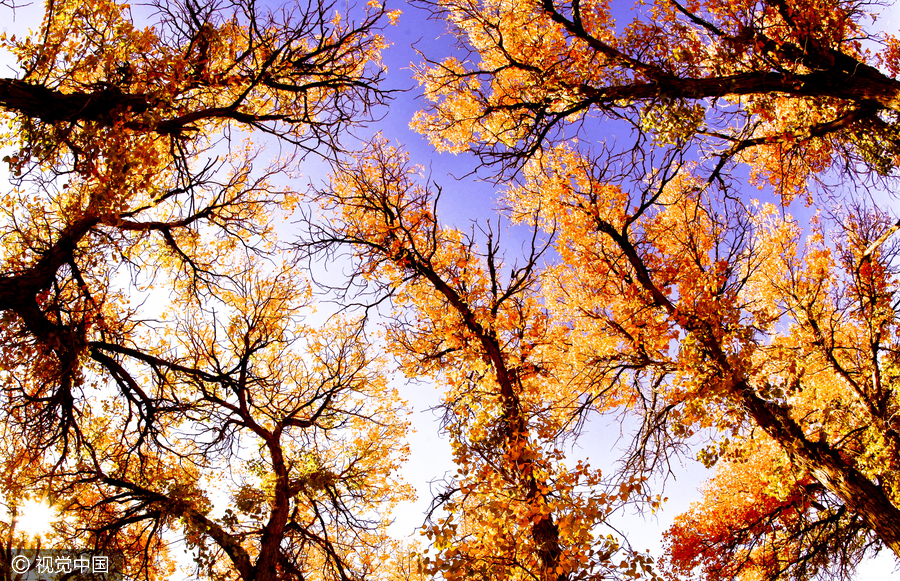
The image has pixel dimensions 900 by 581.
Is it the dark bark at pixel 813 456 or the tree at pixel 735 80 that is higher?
the tree at pixel 735 80

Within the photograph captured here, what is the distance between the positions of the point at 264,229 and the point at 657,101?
7.36 m

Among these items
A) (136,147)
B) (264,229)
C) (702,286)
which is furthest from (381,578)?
(136,147)

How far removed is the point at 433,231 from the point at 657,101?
4.69 metres

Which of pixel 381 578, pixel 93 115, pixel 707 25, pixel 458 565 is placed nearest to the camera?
pixel 458 565

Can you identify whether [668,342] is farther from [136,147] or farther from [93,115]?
[93,115]

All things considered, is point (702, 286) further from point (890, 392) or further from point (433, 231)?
point (433, 231)

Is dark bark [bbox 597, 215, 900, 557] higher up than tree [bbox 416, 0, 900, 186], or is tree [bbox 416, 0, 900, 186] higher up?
tree [bbox 416, 0, 900, 186]

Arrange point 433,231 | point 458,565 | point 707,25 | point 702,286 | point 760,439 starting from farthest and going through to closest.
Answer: point 433,231 → point 702,286 → point 760,439 → point 707,25 → point 458,565

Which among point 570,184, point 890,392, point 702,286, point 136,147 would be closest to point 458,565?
point 136,147

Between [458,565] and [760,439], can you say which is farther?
[760,439]

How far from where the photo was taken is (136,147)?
4277 millimetres

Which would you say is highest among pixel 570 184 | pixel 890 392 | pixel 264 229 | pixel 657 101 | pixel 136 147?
pixel 264 229

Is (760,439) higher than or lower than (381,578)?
lower

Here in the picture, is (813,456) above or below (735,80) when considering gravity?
below
